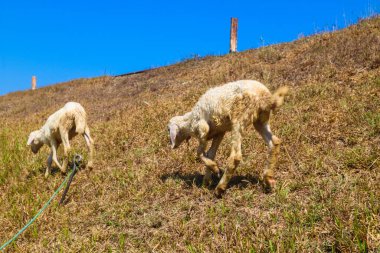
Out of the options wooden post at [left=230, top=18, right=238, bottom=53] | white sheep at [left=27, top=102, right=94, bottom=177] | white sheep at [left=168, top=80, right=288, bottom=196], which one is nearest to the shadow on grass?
white sheep at [left=168, top=80, right=288, bottom=196]

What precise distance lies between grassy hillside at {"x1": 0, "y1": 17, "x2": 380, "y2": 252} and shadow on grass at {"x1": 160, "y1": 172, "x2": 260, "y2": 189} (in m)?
0.02

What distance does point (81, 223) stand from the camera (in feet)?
18.2

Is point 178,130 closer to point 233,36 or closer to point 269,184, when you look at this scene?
point 269,184

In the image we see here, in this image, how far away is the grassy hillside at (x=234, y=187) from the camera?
4113mm

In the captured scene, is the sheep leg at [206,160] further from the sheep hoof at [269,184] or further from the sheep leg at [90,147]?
the sheep leg at [90,147]

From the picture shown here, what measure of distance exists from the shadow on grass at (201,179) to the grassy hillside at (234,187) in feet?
0.07

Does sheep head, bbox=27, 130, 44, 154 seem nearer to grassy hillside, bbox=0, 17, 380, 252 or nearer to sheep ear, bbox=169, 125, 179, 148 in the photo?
grassy hillside, bbox=0, 17, 380, 252

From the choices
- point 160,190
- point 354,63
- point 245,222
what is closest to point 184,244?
point 245,222

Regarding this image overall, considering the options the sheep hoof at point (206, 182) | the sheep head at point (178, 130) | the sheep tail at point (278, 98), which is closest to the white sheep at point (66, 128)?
the sheep head at point (178, 130)

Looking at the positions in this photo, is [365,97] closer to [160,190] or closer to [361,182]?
[361,182]

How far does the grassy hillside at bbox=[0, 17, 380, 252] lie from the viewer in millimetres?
4113

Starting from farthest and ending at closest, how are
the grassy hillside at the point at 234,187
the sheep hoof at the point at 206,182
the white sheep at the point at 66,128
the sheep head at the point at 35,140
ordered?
the sheep head at the point at 35,140 < the white sheep at the point at 66,128 < the sheep hoof at the point at 206,182 < the grassy hillside at the point at 234,187

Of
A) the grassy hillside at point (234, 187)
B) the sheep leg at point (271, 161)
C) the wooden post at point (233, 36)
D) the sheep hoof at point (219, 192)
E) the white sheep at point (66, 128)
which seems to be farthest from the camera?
the wooden post at point (233, 36)

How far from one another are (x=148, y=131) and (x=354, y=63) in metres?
6.53
